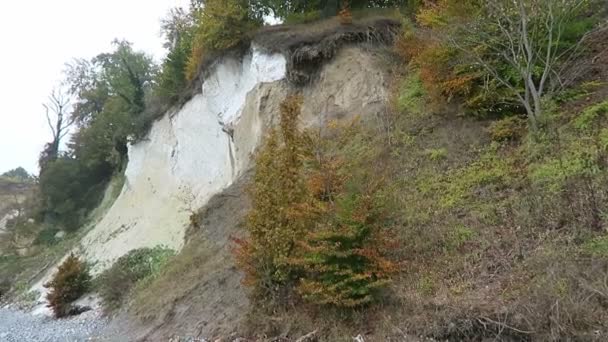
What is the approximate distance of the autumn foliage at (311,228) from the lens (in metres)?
8.07

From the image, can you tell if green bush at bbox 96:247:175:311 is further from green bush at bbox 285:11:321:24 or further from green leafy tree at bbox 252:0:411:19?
green leafy tree at bbox 252:0:411:19

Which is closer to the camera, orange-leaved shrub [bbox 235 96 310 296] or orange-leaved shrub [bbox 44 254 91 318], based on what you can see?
orange-leaved shrub [bbox 235 96 310 296]

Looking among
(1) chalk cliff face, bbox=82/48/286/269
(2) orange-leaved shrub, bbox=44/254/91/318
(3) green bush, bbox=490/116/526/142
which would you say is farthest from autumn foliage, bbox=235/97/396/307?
(2) orange-leaved shrub, bbox=44/254/91/318

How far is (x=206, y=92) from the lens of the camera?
76.0 ft

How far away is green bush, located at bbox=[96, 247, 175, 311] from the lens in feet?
55.9

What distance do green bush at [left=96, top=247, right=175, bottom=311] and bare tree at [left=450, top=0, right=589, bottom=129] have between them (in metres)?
A: 12.0

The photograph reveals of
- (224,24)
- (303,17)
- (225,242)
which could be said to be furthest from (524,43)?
(224,24)

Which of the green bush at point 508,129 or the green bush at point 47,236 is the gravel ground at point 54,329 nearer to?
the green bush at point 508,129

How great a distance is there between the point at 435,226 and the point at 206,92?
52.4ft

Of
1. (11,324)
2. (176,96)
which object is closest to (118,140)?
(176,96)

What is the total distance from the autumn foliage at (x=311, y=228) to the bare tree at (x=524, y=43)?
469 centimetres

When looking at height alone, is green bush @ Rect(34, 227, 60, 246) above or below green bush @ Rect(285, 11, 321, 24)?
below

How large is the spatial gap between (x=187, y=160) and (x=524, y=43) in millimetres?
16835

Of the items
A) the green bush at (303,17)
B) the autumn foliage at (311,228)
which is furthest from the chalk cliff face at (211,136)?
the autumn foliage at (311,228)
